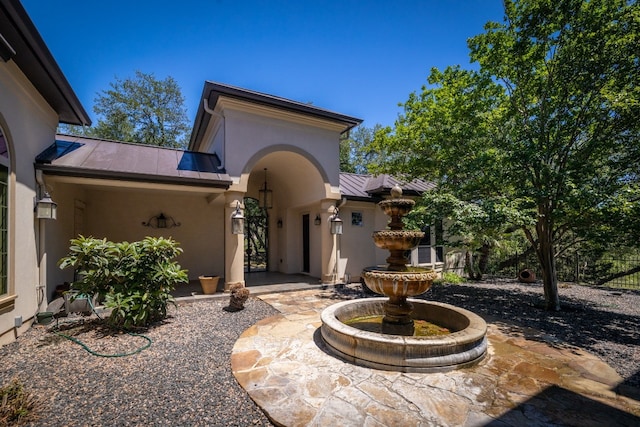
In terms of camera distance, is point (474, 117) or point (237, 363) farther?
point (474, 117)

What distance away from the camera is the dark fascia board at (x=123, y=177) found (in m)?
5.59

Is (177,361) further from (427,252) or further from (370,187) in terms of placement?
(427,252)

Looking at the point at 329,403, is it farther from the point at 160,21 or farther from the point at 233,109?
the point at 160,21

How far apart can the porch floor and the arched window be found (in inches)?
135

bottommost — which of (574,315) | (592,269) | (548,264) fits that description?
(592,269)

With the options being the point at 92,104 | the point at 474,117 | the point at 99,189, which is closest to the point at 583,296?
the point at 474,117

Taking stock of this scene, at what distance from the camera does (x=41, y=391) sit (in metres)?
3.07

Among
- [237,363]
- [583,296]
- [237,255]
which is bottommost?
[583,296]

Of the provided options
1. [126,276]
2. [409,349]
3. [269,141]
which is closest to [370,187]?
[269,141]

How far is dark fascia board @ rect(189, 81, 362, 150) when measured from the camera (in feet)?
24.0

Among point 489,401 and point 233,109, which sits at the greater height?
point 233,109

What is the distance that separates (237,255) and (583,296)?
32.9 ft

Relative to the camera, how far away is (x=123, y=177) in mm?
6285

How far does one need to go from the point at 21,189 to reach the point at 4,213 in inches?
23.1
